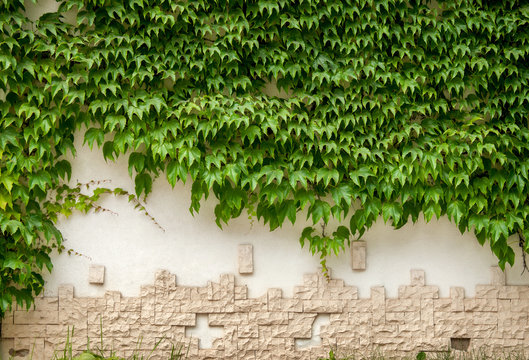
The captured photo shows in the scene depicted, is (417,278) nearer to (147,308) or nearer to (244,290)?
(244,290)

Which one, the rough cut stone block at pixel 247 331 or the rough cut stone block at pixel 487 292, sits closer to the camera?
the rough cut stone block at pixel 247 331

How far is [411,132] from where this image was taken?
3766 millimetres

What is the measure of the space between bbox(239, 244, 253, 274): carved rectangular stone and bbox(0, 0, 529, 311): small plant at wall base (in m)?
0.26

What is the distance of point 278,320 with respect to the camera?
3699mm

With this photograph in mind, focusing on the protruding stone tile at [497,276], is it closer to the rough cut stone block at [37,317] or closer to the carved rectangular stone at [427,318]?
the carved rectangular stone at [427,318]

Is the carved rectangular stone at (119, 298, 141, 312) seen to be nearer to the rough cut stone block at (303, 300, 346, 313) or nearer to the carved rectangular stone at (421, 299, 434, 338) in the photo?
the rough cut stone block at (303, 300, 346, 313)

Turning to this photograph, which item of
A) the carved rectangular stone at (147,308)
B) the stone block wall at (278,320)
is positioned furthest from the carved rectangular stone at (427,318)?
the carved rectangular stone at (147,308)

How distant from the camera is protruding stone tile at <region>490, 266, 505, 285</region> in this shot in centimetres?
382

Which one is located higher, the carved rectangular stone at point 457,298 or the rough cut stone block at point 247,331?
the carved rectangular stone at point 457,298

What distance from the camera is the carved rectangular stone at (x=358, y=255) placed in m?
3.77

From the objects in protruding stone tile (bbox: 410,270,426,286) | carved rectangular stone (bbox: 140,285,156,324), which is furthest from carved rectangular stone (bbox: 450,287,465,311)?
carved rectangular stone (bbox: 140,285,156,324)

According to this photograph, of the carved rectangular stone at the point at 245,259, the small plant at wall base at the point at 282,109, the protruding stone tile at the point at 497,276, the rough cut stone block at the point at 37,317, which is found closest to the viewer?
the small plant at wall base at the point at 282,109

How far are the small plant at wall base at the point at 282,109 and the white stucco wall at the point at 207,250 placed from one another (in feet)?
0.44

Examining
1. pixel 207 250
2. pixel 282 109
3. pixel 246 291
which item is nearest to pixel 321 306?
pixel 246 291
